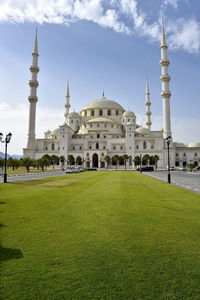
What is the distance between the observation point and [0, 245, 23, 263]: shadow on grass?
3.84m

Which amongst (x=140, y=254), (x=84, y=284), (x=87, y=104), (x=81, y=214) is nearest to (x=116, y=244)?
(x=140, y=254)

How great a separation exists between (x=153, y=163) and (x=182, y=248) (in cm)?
7029

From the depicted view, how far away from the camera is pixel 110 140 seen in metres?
77.6

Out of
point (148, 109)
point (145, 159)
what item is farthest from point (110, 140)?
point (148, 109)

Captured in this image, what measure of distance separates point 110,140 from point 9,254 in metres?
74.0

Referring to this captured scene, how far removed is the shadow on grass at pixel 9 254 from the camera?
12.6 ft

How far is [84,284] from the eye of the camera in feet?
10.0

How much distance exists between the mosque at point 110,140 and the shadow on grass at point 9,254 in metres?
67.3

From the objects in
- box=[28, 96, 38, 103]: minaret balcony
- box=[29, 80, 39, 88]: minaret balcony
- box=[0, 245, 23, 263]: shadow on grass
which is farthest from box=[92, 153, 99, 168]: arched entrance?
box=[0, 245, 23, 263]: shadow on grass

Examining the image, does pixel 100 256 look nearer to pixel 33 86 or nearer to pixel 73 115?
pixel 33 86

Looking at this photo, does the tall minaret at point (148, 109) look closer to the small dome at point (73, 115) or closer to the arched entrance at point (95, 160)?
the arched entrance at point (95, 160)

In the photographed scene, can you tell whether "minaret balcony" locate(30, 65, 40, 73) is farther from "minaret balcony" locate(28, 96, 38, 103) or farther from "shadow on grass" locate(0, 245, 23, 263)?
"shadow on grass" locate(0, 245, 23, 263)

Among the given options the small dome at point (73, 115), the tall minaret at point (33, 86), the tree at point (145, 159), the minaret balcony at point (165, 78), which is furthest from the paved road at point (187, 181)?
the small dome at point (73, 115)

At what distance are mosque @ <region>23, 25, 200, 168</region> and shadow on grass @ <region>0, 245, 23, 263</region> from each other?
2652 inches
